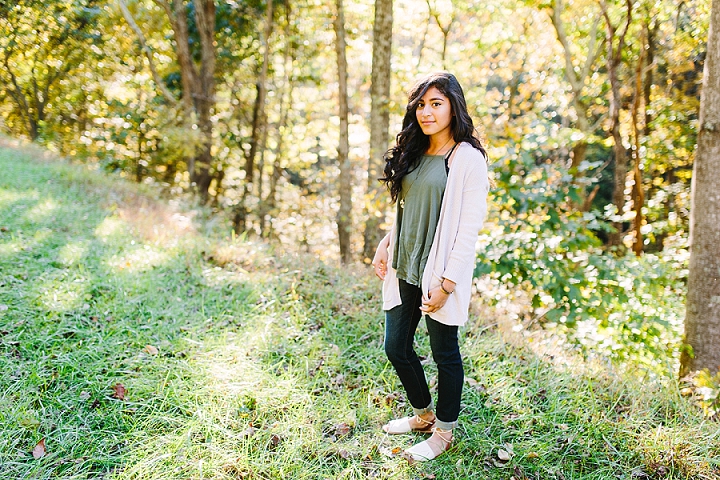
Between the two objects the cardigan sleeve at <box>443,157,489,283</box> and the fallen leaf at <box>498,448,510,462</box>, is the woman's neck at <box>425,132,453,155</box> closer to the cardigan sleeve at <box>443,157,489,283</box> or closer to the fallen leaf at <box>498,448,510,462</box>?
the cardigan sleeve at <box>443,157,489,283</box>

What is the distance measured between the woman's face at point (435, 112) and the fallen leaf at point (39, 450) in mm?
2473

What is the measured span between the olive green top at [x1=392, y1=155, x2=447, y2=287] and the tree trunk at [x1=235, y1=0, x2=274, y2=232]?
8901mm

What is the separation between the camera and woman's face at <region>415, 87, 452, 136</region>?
2297 mm

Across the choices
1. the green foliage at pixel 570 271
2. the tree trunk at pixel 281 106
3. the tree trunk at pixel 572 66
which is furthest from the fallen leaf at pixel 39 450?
the tree trunk at pixel 281 106

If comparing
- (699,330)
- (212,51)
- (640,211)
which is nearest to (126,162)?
(212,51)

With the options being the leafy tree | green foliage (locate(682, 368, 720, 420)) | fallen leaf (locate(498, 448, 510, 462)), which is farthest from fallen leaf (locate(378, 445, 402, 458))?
the leafy tree

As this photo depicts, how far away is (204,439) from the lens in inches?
105

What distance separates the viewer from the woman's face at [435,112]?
2.30 metres

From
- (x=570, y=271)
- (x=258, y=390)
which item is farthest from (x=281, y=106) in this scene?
(x=258, y=390)

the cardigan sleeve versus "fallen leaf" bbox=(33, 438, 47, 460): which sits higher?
the cardigan sleeve

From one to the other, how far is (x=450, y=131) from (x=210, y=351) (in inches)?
86.8

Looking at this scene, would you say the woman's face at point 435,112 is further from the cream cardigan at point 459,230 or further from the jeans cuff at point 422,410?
the jeans cuff at point 422,410

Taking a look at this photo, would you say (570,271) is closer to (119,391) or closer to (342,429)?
(342,429)

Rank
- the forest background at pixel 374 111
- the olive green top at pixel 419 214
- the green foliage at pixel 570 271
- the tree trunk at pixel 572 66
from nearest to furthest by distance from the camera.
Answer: the olive green top at pixel 419 214
the green foliage at pixel 570 271
the forest background at pixel 374 111
the tree trunk at pixel 572 66
